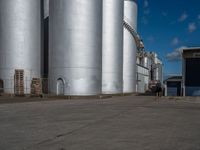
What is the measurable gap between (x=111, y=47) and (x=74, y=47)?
9470 mm

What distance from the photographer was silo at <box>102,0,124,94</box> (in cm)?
3616

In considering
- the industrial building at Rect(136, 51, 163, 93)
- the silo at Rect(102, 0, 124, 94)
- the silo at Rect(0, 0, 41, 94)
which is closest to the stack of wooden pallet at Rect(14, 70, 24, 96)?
the silo at Rect(0, 0, 41, 94)

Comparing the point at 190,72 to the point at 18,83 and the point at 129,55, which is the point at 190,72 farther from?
the point at 18,83

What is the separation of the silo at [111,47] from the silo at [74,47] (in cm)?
668

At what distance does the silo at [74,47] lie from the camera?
2800cm

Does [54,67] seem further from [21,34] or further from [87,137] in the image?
[87,137]

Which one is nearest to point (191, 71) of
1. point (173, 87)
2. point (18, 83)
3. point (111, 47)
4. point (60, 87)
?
point (173, 87)

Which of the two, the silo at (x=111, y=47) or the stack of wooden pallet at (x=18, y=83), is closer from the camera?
the stack of wooden pallet at (x=18, y=83)

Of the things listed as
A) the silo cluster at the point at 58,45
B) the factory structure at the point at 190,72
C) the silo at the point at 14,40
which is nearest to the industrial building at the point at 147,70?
the factory structure at the point at 190,72

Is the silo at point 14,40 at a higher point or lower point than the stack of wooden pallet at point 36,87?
higher

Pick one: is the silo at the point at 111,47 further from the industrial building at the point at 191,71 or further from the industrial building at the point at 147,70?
the industrial building at the point at 147,70

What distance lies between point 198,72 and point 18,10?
2303 centimetres

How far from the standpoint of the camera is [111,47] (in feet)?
120

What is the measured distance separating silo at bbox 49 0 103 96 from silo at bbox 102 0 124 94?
668 centimetres
